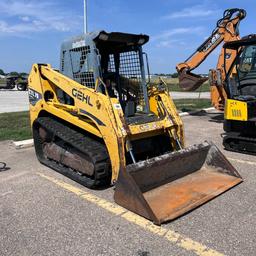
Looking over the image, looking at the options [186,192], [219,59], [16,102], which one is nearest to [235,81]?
[219,59]

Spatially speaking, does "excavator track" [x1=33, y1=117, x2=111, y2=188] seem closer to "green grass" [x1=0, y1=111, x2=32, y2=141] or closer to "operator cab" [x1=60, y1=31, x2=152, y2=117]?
"operator cab" [x1=60, y1=31, x2=152, y2=117]

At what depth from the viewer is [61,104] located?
19.7ft

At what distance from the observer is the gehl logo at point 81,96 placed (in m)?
5.12

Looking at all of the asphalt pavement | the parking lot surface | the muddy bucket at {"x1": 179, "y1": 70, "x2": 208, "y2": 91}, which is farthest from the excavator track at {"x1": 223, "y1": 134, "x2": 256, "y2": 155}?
the asphalt pavement

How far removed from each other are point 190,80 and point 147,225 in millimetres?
8869

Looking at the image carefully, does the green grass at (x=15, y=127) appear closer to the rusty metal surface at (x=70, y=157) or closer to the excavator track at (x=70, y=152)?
the excavator track at (x=70, y=152)

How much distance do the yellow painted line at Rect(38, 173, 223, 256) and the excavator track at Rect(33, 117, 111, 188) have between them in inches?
9.2

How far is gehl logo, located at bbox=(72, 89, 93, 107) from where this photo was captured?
5125 millimetres

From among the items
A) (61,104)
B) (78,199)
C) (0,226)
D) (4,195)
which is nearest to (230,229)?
(78,199)

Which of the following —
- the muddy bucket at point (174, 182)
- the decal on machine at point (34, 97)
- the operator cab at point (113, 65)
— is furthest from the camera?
the decal on machine at point (34, 97)

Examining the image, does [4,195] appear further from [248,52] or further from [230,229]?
[248,52]

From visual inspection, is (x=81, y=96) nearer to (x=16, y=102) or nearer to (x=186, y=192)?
(x=186, y=192)

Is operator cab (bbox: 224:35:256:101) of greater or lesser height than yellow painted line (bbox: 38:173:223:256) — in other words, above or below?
above

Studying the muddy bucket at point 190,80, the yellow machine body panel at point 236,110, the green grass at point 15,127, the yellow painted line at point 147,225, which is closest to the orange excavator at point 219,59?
the muddy bucket at point 190,80
